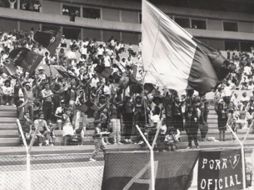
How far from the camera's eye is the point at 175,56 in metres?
9.23

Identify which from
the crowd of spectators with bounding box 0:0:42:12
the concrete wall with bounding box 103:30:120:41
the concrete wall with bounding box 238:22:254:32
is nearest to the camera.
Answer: the crowd of spectators with bounding box 0:0:42:12

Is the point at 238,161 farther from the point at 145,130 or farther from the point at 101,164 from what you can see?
the point at 145,130

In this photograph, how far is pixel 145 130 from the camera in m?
13.3

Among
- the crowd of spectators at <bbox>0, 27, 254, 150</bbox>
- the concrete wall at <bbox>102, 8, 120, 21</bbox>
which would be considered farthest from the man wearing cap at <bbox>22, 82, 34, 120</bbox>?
the concrete wall at <bbox>102, 8, 120, 21</bbox>

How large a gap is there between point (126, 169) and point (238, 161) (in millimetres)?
2899

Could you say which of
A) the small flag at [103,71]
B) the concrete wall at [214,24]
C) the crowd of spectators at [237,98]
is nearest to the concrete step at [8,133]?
the small flag at [103,71]

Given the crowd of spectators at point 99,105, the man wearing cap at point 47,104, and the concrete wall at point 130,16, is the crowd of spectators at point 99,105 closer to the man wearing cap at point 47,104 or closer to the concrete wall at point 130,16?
the man wearing cap at point 47,104

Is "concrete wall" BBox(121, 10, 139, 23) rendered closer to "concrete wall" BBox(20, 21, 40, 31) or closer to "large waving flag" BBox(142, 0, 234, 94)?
"concrete wall" BBox(20, 21, 40, 31)

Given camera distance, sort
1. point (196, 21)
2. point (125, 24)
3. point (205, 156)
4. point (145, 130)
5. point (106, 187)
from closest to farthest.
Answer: point (106, 187) → point (205, 156) → point (145, 130) → point (125, 24) → point (196, 21)

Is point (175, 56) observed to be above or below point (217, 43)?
below

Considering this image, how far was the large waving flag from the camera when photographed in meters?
9.01

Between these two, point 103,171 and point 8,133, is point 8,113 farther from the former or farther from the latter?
point 103,171

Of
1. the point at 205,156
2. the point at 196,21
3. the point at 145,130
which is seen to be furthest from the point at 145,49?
the point at 196,21

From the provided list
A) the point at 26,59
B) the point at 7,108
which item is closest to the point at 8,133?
the point at 7,108
